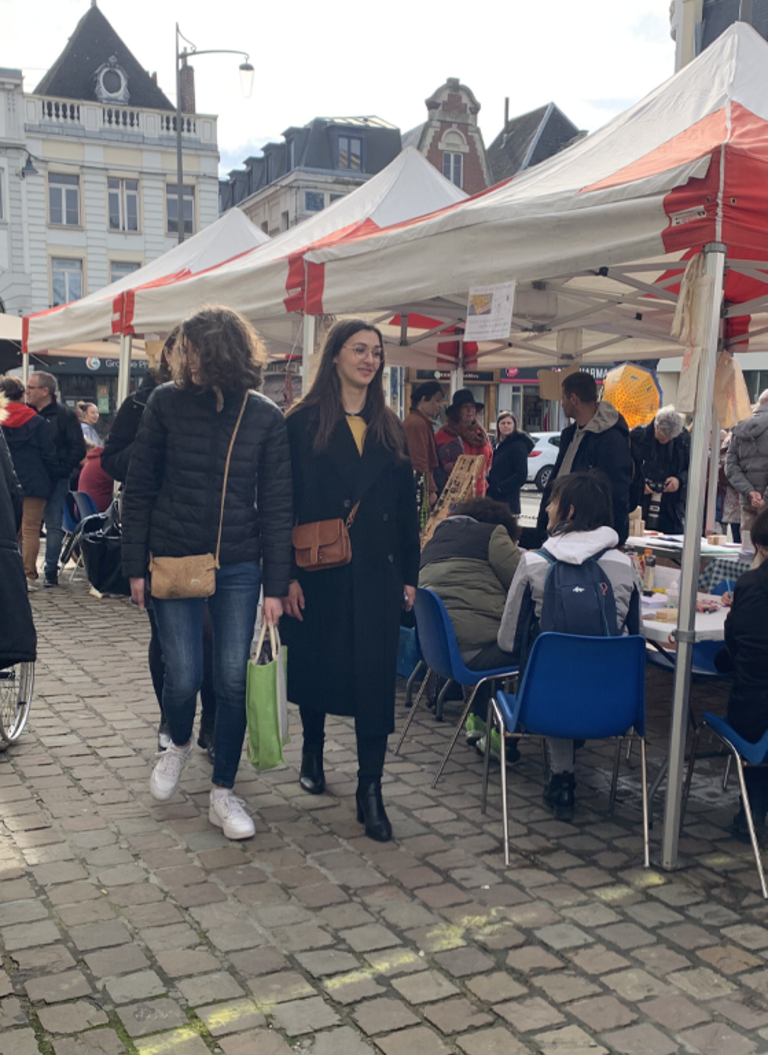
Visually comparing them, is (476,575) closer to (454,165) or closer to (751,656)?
(751,656)

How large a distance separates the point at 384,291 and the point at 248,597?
197cm

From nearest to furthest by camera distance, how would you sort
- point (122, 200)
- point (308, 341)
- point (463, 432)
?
point (308, 341) < point (463, 432) < point (122, 200)

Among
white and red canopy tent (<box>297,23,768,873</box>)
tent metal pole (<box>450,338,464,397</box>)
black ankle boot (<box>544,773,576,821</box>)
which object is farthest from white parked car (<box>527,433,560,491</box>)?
black ankle boot (<box>544,773,576,821</box>)

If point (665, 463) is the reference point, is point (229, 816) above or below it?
below

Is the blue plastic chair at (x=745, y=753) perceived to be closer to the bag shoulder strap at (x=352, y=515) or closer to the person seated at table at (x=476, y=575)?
the person seated at table at (x=476, y=575)

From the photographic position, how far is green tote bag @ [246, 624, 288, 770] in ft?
12.0

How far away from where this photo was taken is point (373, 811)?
3.78 m

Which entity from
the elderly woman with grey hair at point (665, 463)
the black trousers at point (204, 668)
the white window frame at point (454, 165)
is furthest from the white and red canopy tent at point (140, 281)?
the white window frame at point (454, 165)

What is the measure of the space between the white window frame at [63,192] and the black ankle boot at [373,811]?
1222 inches

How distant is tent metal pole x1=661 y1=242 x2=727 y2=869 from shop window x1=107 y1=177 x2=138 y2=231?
3199 cm

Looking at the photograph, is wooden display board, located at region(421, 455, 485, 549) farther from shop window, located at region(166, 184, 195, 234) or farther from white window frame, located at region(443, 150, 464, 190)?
white window frame, located at region(443, 150, 464, 190)

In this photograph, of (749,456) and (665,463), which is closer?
(749,456)

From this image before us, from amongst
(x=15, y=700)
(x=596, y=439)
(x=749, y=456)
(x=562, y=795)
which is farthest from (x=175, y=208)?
(x=562, y=795)

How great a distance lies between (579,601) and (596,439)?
102 inches
